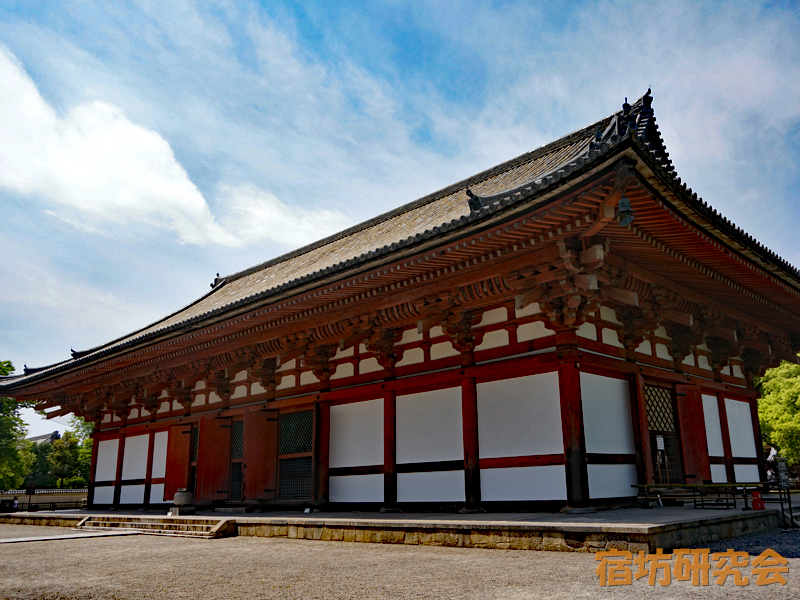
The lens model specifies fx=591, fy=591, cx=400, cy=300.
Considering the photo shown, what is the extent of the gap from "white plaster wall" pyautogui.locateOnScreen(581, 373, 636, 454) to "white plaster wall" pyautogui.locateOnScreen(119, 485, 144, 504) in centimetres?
1230

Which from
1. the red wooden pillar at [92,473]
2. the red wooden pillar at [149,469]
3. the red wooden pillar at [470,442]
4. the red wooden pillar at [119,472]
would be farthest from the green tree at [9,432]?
the red wooden pillar at [470,442]

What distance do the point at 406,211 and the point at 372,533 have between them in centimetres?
898

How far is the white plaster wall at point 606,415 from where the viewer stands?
8680 mm

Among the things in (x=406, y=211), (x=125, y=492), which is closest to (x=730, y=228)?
(x=406, y=211)

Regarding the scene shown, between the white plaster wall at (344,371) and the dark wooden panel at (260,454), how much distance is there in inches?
63.3

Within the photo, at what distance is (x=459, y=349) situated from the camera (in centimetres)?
965

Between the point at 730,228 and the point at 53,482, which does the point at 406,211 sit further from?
the point at 53,482

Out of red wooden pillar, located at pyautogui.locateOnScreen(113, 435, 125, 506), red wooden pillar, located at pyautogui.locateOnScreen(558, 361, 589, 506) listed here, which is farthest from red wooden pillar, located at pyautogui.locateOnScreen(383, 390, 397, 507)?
red wooden pillar, located at pyautogui.locateOnScreen(113, 435, 125, 506)

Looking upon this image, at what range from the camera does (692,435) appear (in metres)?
10.5

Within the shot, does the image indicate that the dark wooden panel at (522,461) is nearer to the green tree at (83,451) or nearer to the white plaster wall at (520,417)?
the white plaster wall at (520,417)

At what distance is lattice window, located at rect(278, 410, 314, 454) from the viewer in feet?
38.3

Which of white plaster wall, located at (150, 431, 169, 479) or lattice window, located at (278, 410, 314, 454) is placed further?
white plaster wall, located at (150, 431, 169, 479)

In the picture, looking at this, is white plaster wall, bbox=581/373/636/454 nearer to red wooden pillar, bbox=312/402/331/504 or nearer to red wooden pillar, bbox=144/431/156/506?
red wooden pillar, bbox=312/402/331/504

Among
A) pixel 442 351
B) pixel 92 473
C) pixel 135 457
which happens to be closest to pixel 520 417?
pixel 442 351
